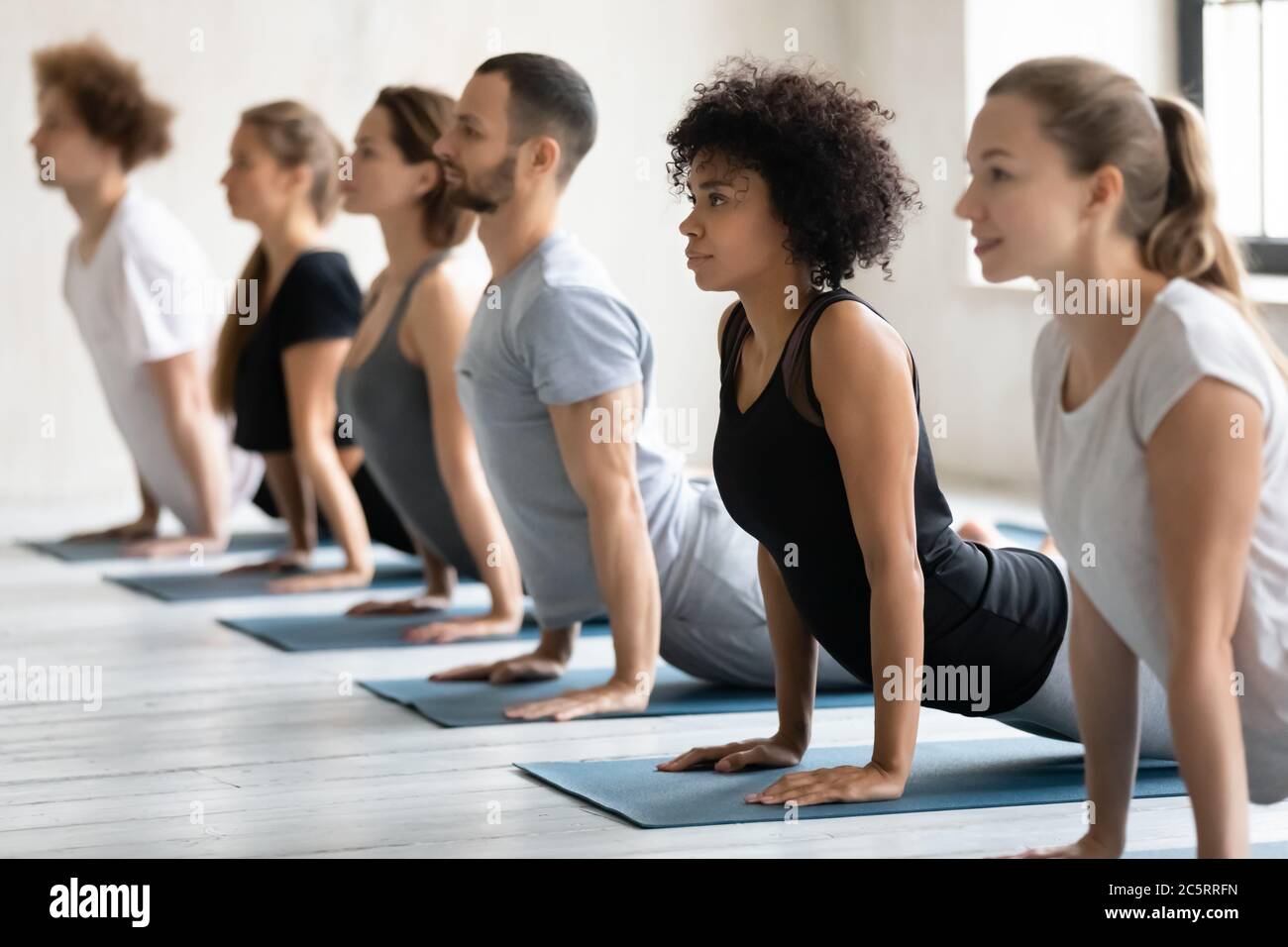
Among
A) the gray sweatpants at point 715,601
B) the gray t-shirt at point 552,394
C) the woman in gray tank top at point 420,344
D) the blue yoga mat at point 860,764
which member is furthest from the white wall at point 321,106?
the blue yoga mat at point 860,764

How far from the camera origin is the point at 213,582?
182 inches

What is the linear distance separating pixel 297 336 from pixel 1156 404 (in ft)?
9.94

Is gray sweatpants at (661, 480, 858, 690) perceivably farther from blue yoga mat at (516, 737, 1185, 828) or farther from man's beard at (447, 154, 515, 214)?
man's beard at (447, 154, 515, 214)

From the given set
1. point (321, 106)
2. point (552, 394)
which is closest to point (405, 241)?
point (552, 394)

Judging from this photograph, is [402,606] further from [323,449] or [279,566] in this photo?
[279,566]

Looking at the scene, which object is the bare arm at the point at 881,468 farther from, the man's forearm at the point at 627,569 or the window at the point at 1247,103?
the window at the point at 1247,103

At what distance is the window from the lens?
5754mm

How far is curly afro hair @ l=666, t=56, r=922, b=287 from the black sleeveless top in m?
0.07

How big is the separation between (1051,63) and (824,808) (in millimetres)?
993

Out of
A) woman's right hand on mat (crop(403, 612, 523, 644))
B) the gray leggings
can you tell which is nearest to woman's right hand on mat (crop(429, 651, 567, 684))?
woman's right hand on mat (crop(403, 612, 523, 644))

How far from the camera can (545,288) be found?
10.2 feet

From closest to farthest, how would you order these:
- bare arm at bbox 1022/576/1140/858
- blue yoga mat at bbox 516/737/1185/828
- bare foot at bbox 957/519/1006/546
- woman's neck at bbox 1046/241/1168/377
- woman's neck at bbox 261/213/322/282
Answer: woman's neck at bbox 1046/241/1168/377 < bare arm at bbox 1022/576/1140/858 < blue yoga mat at bbox 516/737/1185/828 < bare foot at bbox 957/519/1006/546 < woman's neck at bbox 261/213/322/282

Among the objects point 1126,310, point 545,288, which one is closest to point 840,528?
point 1126,310

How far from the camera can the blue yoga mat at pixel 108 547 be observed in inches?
204
